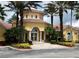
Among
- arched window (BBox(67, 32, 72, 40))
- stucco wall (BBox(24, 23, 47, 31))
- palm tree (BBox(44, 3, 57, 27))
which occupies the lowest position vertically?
arched window (BBox(67, 32, 72, 40))

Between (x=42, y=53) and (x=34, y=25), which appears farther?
(x=34, y=25)

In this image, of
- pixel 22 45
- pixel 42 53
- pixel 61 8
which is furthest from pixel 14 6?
pixel 42 53

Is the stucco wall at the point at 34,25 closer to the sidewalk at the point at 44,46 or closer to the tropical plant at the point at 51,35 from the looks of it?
the tropical plant at the point at 51,35

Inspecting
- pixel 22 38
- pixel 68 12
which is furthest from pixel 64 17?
pixel 22 38

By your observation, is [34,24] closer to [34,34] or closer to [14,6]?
[34,34]

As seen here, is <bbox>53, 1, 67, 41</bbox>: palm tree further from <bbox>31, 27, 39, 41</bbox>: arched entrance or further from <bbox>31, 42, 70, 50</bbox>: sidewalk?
<bbox>31, 27, 39, 41</bbox>: arched entrance

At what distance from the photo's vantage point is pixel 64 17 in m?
15.2

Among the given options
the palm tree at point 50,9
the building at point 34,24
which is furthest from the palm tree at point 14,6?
the palm tree at point 50,9

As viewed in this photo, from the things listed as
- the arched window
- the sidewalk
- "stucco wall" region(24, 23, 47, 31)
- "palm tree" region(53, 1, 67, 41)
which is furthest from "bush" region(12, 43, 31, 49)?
the arched window

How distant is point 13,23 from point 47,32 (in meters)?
0.86

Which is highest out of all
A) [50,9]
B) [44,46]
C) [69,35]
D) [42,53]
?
[50,9]

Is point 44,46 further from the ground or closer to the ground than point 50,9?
closer to the ground

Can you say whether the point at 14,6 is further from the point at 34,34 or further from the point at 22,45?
the point at 22,45

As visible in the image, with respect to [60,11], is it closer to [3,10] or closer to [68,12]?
[68,12]
